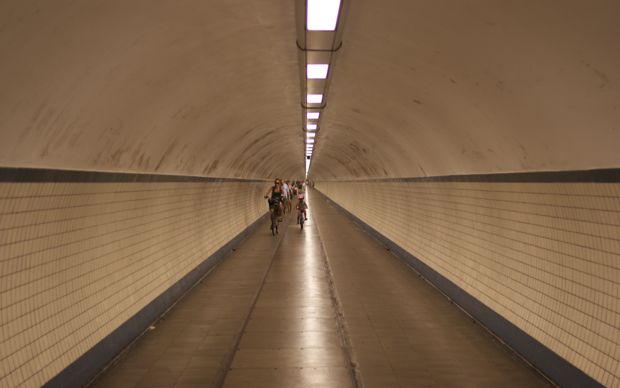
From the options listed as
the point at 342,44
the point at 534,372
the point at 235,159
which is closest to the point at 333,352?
the point at 534,372

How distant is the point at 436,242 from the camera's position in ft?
30.6

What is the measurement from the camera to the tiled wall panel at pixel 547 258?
4141mm

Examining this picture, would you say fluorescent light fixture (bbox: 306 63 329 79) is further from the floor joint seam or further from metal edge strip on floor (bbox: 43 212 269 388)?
metal edge strip on floor (bbox: 43 212 269 388)

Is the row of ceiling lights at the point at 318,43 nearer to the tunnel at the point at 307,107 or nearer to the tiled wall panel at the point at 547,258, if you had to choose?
the tunnel at the point at 307,107

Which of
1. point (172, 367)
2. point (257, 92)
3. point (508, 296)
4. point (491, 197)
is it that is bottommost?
point (172, 367)

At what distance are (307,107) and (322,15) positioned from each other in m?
4.72

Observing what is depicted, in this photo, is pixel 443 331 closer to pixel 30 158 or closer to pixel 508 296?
pixel 508 296

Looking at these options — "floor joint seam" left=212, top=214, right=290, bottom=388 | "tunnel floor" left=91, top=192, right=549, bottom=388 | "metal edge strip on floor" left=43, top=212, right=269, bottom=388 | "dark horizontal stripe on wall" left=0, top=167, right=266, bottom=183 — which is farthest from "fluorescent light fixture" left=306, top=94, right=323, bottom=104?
"metal edge strip on floor" left=43, top=212, right=269, bottom=388

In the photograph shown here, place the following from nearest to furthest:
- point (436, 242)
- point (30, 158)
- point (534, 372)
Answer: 1. point (30, 158)
2. point (534, 372)
3. point (436, 242)

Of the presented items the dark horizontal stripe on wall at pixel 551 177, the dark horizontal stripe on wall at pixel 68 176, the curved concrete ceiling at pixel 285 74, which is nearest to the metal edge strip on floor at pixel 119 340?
the dark horizontal stripe on wall at pixel 68 176

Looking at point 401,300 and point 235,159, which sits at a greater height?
point 235,159

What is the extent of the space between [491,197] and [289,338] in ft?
11.1

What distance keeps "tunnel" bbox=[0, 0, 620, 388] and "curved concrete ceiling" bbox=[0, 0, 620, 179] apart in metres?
0.02

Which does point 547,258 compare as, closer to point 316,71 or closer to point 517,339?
point 517,339
